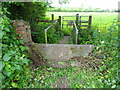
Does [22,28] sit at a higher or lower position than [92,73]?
higher

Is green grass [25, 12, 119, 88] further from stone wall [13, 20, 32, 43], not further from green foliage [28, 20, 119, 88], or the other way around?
stone wall [13, 20, 32, 43]

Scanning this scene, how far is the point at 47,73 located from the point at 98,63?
1.38 m

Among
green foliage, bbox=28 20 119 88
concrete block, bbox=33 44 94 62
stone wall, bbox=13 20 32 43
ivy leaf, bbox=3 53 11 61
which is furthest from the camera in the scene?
concrete block, bbox=33 44 94 62

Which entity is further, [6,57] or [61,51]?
[61,51]

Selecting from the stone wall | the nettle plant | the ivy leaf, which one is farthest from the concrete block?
the ivy leaf

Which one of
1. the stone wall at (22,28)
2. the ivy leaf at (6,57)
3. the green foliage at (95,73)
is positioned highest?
the stone wall at (22,28)

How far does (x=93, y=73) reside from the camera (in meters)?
2.67

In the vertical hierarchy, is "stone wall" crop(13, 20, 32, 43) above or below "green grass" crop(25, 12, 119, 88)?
above

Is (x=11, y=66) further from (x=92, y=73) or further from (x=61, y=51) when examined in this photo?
(x=92, y=73)

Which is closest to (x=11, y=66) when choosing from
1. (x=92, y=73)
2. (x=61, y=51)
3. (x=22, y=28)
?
(x=22, y=28)

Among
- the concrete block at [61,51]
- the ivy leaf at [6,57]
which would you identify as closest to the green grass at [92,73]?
the concrete block at [61,51]

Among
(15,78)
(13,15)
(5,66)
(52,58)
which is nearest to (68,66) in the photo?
(52,58)

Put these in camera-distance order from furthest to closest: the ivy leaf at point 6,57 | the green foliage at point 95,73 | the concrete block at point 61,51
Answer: the concrete block at point 61,51, the green foliage at point 95,73, the ivy leaf at point 6,57

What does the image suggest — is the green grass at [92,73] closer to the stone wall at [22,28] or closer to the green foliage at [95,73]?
the green foliage at [95,73]
